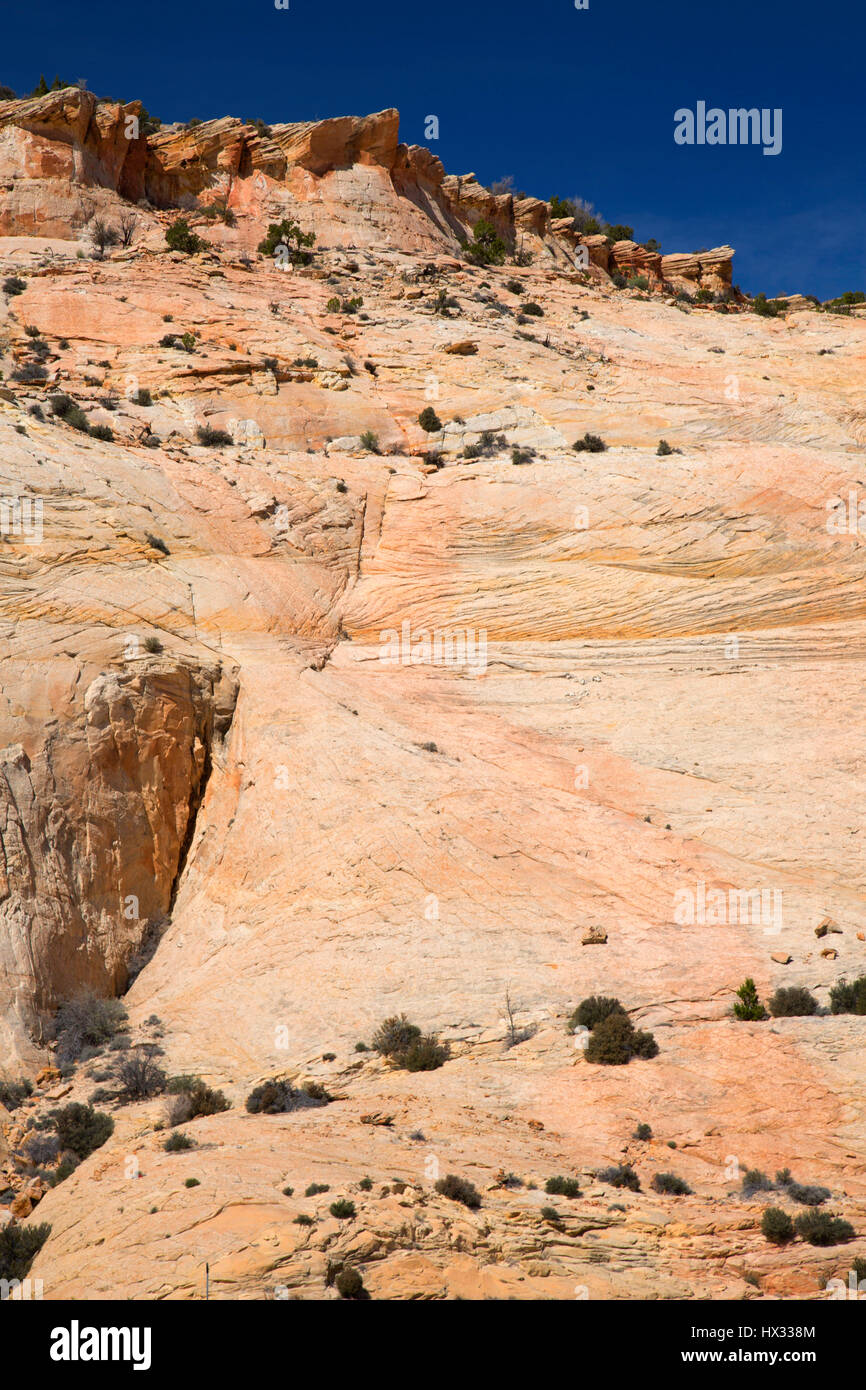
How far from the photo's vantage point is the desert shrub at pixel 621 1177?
35.9 feet

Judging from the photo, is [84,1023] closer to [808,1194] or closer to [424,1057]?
[424,1057]

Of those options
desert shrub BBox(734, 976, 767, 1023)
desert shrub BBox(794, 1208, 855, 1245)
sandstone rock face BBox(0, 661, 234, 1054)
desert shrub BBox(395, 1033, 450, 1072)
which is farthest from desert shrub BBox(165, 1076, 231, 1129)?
desert shrub BBox(794, 1208, 855, 1245)

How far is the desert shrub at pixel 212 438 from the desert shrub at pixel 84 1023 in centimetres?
1466

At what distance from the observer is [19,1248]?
34.9 ft

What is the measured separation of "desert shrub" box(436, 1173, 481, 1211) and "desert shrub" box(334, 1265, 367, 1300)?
177 centimetres

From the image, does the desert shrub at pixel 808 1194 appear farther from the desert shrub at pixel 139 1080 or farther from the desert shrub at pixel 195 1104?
the desert shrub at pixel 139 1080

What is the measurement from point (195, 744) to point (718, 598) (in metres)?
11.8

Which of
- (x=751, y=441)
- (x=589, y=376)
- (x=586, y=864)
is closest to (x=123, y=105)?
(x=589, y=376)

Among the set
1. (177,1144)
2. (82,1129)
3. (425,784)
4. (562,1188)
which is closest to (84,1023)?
(82,1129)

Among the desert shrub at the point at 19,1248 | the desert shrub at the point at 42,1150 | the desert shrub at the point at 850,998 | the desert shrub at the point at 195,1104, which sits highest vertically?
the desert shrub at the point at 850,998

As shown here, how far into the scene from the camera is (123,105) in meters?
41.7

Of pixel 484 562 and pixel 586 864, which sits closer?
pixel 586 864

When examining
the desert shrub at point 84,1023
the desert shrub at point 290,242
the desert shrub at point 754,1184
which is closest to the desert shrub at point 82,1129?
the desert shrub at point 84,1023

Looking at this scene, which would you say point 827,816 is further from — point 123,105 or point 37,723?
point 123,105
